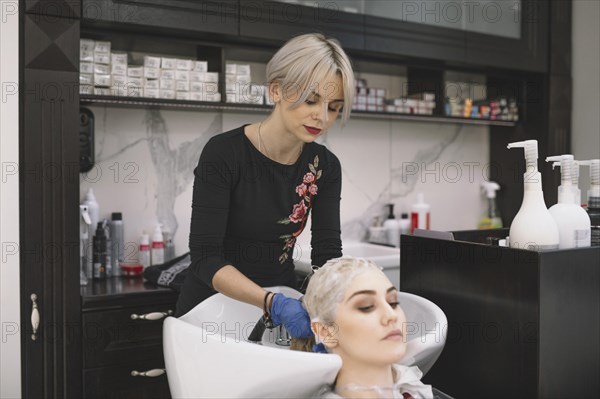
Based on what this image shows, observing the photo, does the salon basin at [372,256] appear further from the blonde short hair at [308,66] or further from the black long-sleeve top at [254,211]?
the blonde short hair at [308,66]

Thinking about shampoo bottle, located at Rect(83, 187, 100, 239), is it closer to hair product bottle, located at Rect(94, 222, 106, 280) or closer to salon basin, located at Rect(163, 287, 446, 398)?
hair product bottle, located at Rect(94, 222, 106, 280)

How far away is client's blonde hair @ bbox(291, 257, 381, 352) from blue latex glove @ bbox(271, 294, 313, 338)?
0.03 meters

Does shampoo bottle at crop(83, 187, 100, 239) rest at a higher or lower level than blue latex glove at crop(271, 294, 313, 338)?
higher

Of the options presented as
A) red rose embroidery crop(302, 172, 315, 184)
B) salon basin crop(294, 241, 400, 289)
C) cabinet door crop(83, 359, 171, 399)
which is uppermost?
red rose embroidery crop(302, 172, 315, 184)

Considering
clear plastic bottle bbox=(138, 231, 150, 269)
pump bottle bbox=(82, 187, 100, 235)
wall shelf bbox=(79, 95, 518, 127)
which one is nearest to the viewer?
wall shelf bbox=(79, 95, 518, 127)

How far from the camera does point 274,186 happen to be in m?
1.51

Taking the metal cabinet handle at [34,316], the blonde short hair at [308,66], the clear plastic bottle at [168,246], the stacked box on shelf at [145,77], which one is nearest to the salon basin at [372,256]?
the clear plastic bottle at [168,246]

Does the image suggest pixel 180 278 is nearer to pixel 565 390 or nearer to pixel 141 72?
pixel 141 72

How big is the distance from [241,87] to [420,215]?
1179mm

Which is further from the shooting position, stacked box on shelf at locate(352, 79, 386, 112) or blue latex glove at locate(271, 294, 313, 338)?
stacked box on shelf at locate(352, 79, 386, 112)

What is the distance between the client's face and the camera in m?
0.98

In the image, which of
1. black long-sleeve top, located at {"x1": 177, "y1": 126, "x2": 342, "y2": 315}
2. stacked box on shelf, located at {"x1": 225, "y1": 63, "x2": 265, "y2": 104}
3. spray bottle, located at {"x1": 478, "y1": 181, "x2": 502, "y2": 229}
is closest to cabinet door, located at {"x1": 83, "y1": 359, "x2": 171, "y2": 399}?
black long-sleeve top, located at {"x1": 177, "y1": 126, "x2": 342, "y2": 315}

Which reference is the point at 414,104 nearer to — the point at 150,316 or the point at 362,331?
the point at 150,316

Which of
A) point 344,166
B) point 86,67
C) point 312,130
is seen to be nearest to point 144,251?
point 86,67
